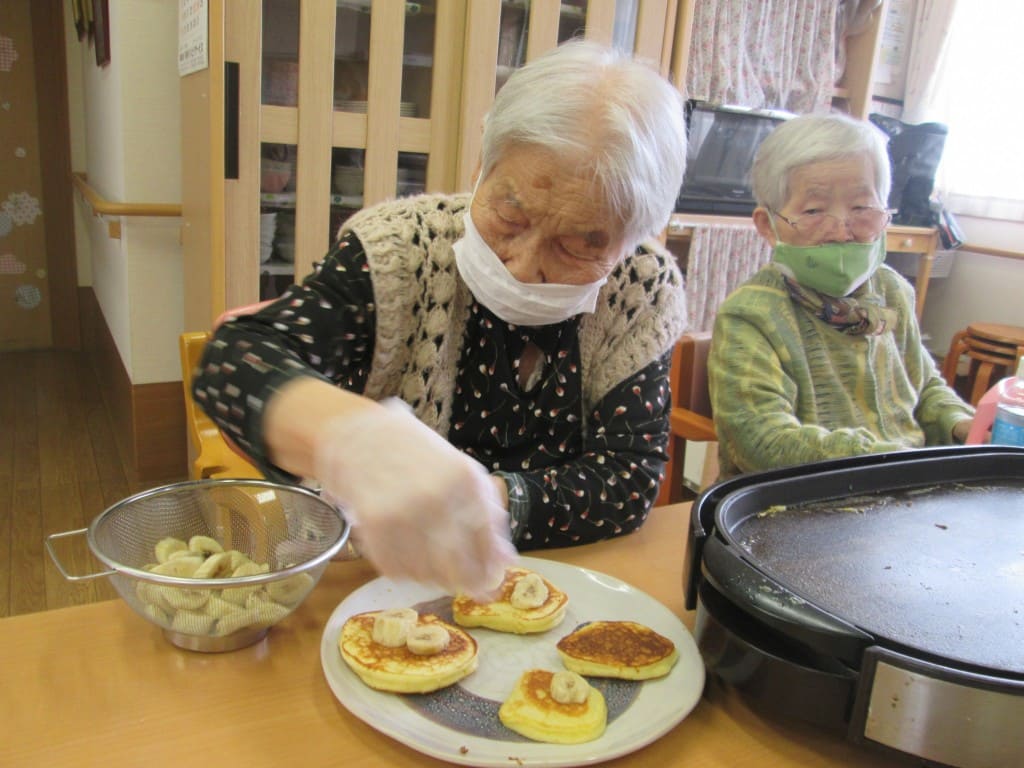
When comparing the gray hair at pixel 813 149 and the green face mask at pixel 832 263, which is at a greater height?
the gray hair at pixel 813 149

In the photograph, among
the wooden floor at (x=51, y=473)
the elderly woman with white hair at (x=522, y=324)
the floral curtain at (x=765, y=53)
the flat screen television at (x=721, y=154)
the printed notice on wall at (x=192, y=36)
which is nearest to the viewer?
the elderly woman with white hair at (x=522, y=324)

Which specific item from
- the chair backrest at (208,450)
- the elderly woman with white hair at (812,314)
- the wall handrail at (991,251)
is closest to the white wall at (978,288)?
the wall handrail at (991,251)

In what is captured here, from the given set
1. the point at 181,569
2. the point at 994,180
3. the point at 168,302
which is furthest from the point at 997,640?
the point at 994,180

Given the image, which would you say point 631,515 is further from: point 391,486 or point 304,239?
point 304,239

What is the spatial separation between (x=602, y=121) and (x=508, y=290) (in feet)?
0.77

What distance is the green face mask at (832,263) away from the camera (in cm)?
141

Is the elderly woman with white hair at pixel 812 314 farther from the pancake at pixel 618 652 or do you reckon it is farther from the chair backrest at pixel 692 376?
the pancake at pixel 618 652

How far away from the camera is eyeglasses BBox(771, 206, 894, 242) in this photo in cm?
A: 141

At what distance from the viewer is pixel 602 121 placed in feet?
2.99

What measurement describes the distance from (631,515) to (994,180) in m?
3.89

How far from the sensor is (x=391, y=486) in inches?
20.3

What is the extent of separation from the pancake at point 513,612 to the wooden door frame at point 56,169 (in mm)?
4158

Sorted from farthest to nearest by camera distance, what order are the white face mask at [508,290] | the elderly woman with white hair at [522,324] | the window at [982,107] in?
the window at [982,107], the white face mask at [508,290], the elderly woman with white hair at [522,324]

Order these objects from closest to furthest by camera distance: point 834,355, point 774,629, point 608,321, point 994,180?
point 774,629 → point 608,321 → point 834,355 → point 994,180
